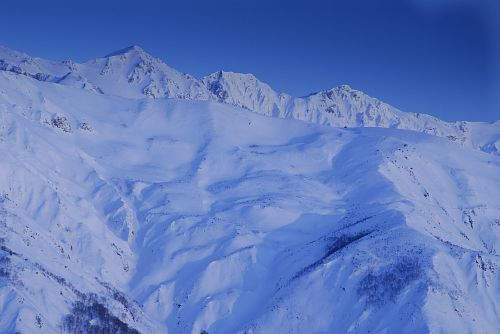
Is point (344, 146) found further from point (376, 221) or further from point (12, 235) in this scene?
point (12, 235)

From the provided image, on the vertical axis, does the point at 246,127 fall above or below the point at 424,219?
above

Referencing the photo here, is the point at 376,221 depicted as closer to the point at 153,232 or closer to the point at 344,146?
the point at 153,232

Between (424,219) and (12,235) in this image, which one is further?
(424,219)

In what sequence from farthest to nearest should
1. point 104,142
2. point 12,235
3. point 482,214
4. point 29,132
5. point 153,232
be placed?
point 104,142 → point 482,214 → point 29,132 → point 153,232 → point 12,235

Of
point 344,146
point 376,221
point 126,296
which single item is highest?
point 344,146

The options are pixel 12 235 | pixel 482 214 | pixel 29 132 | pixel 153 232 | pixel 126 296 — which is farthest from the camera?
pixel 482 214

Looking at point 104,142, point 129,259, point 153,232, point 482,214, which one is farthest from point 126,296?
point 482,214

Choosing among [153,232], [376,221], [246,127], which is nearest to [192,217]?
[153,232]
